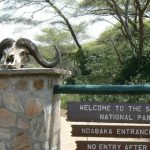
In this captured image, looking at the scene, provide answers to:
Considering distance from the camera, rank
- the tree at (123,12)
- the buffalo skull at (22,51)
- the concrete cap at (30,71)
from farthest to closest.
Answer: the tree at (123,12) → the buffalo skull at (22,51) → the concrete cap at (30,71)

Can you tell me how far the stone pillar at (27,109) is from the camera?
4.55m

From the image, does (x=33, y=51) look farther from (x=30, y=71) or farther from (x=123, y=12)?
(x=123, y=12)

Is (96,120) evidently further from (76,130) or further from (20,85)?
(20,85)

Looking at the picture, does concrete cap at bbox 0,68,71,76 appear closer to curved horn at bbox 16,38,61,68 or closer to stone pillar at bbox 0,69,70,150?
stone pillar at bbox 0,69,70,150

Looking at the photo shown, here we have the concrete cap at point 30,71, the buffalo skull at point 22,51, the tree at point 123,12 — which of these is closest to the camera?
the concrete cap at point 30,71

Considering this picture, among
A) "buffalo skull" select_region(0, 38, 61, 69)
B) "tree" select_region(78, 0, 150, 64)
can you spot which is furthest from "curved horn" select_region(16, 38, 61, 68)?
"tree" select_region(78, 0, 150, 64)

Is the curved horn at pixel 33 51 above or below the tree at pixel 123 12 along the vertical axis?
below

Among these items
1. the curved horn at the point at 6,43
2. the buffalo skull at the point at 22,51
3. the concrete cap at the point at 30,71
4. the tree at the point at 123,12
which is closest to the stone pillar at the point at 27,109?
the concrete cap at the point at 30,71

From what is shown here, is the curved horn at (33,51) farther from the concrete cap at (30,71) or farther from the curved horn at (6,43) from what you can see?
the concrete cap at (30,71)

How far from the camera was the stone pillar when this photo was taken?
4.55 m

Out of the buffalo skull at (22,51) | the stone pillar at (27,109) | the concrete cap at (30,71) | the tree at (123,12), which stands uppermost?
the tree at (123,12)

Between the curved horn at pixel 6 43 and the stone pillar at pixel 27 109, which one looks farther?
the curved horn at pixel 6 43

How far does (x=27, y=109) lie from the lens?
4.57m

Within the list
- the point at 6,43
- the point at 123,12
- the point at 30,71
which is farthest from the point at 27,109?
the point at 123,12
